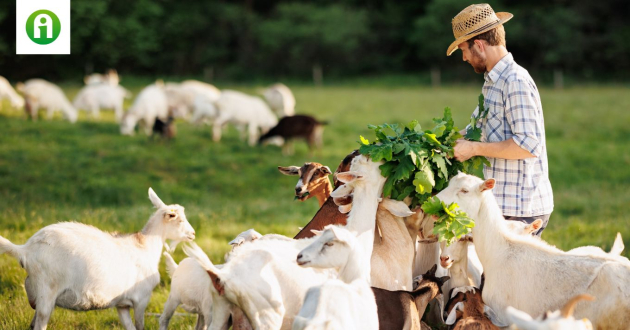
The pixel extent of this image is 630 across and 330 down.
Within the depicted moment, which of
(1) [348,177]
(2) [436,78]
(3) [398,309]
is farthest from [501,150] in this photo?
(2) [436,78]

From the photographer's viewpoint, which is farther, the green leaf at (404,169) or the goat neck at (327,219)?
the goat neck at (327,219)

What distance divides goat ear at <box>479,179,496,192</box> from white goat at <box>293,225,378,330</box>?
103cm

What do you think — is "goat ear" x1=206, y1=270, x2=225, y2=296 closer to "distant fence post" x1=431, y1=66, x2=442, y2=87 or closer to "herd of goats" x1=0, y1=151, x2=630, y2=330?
"herd of goats" x1=0, y1=151, x2=630, y2=330

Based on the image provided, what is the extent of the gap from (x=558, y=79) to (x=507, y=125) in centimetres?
3940

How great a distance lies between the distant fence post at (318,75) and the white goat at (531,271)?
41699mm

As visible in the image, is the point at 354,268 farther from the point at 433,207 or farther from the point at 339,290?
the point at 433,207

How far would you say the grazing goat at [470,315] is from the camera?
5219 mm

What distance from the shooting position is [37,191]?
13.6m

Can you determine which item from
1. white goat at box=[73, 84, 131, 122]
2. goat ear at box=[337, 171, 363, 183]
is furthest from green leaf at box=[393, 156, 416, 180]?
white goat at box=[73, 84, 131, 122]

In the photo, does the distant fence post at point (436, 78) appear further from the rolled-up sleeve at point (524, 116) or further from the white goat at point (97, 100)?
the rolled-up sleeve at point (524, 116)

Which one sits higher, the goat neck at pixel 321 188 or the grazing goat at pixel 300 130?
the goat neck at pixel 321 188

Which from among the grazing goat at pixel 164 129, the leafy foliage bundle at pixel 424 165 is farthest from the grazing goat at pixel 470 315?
the grazing goat at pixel 164 129

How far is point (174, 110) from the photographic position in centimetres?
2361

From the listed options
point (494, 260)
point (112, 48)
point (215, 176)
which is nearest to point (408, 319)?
point (494, 260)
